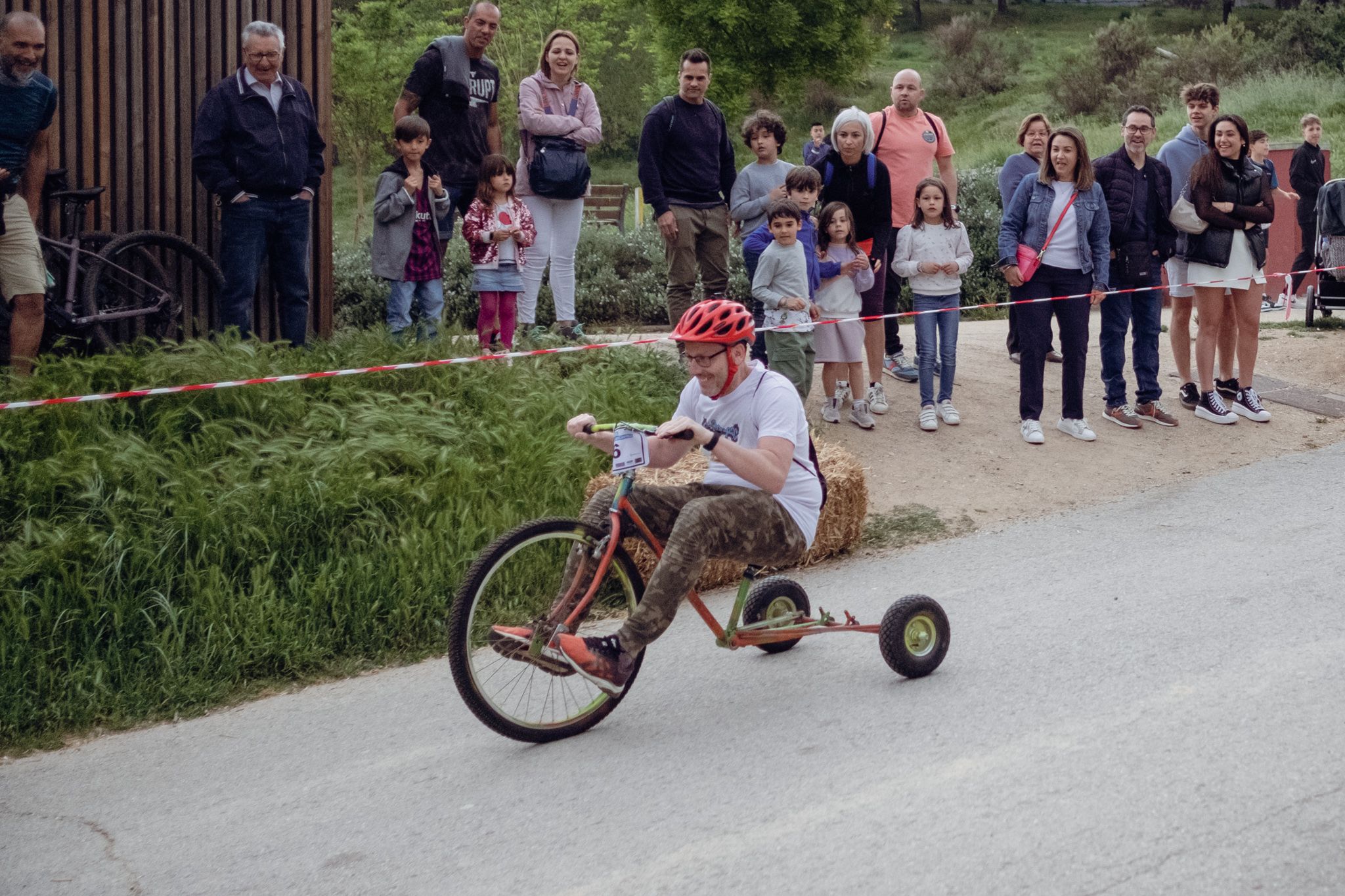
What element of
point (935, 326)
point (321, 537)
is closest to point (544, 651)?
point (321, 537)

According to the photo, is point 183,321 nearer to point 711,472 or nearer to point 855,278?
point 855,278

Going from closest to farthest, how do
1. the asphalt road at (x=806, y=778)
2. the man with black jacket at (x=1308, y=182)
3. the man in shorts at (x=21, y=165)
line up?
the asphalt road at (x=806, y=778), the man in shorts at (x=21, y=165), the man with black jacket at (x=1308, y=182)

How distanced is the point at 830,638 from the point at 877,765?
164 centimetres

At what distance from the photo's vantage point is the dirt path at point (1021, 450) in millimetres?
9016

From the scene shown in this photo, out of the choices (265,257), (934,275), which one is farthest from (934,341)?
(265,257)

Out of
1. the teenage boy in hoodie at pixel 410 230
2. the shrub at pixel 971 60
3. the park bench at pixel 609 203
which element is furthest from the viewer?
the shrub at pixel 971 60

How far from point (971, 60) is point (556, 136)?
49.1m

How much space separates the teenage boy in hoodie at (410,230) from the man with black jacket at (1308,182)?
1135cm

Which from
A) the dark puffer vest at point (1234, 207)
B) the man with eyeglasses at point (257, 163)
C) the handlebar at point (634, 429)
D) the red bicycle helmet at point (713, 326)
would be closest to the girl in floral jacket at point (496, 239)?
the man with eyeglasses at point (257, 163)

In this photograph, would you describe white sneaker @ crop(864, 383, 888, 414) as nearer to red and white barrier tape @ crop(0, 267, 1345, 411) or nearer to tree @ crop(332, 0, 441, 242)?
red and white barrier tape @ crop(0, 267, 1345, 411)

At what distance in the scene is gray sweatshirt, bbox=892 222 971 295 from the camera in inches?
402

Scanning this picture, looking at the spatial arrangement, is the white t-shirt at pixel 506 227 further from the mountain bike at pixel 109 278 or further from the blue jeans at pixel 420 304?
the mountain bike at pixel 109 278

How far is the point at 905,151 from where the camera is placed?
11188 millimetres

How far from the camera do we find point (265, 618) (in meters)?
6.37
